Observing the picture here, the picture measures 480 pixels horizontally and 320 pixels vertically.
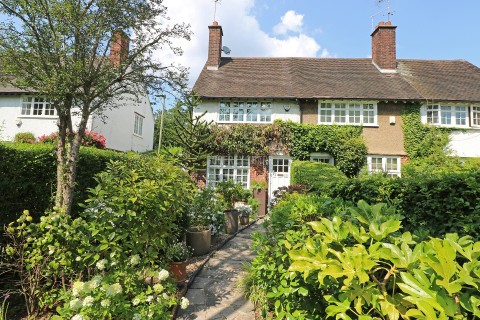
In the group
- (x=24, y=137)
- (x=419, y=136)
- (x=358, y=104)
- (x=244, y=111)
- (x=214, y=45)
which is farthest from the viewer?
(x=214, y=45)

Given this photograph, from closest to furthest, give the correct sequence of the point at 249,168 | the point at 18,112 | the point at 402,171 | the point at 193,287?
the point at 193,287, the point at 402,171, the point at 249,168, the point at 18,112

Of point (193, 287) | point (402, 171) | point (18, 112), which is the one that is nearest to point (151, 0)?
point (193, 287)

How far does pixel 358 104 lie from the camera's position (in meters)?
15.8

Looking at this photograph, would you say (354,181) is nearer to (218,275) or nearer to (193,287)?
(218,275)

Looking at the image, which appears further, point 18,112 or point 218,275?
point 18,112

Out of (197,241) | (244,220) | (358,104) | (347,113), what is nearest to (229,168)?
(244,220)

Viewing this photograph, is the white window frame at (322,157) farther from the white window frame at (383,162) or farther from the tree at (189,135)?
the tree at (189,135)

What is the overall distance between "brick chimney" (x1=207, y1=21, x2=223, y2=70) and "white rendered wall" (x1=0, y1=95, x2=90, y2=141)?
1029 centimetres

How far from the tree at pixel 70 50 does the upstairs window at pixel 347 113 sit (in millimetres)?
12555

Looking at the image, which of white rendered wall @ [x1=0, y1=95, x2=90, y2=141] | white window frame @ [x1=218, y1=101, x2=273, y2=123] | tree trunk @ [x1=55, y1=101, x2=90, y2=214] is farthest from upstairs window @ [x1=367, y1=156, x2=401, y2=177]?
white rendered wall @ [x1=0, y1=95, x2=90, y2=141]

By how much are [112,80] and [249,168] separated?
1148cm

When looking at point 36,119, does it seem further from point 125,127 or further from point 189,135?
point 189,135

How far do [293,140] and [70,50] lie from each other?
40.7 feet

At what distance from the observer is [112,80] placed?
15.3 ft
